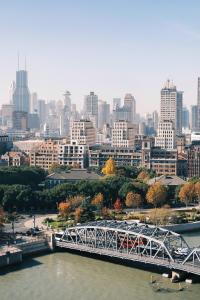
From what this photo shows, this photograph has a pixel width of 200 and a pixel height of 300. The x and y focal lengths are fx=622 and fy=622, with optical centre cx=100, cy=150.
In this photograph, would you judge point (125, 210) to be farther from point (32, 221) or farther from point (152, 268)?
point (152, 268)

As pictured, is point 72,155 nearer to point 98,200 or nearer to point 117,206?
point 98,200

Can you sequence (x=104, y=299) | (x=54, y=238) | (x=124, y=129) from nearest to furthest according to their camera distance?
(x=104, y=299), (x=54, y=238), (x=124, y=129)

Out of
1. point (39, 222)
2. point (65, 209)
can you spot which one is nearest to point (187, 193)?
point (65, 209)

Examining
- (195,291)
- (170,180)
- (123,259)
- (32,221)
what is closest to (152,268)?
(123,259)

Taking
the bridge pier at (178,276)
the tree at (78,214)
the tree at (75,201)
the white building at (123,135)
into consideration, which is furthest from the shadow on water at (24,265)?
the white building at (123,135)

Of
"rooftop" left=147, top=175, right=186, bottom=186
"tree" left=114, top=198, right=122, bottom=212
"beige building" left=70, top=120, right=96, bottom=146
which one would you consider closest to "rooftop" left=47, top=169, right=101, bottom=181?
"rooftop" left=147, top=175, right=186, bottom=186
